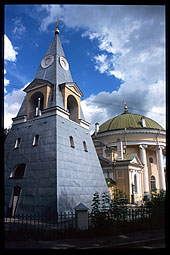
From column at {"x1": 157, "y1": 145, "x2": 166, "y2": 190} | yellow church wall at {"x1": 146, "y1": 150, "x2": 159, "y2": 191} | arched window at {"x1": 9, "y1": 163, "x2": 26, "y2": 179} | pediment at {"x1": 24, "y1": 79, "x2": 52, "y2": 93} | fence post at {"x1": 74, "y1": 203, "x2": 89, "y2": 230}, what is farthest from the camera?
yellow church wall at {"x1": 146, "y1": 150, "x2": 159, "y2": 191}

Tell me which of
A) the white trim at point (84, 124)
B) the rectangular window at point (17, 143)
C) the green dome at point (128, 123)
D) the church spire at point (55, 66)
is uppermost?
the church spire at point (55, 66)

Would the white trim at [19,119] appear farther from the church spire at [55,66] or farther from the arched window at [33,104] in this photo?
the church spire at [55,66]

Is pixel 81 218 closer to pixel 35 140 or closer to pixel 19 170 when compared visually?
pixel 35 140

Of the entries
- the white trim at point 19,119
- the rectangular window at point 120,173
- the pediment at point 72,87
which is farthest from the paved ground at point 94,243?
the rectangular window at point 120,173

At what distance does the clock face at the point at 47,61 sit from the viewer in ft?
51.3

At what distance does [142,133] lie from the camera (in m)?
30.9

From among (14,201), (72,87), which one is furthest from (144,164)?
(14,201)

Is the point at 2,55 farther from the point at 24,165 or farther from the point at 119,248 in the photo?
the point at 24,165

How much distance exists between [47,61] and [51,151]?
858 cm

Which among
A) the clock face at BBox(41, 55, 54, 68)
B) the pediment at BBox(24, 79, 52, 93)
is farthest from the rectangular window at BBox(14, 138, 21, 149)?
the clock face at BBox(41, 55, 54, 68)

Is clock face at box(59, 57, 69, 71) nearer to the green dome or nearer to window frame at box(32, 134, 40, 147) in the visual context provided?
window frame at box(32, 134, 40, 147)

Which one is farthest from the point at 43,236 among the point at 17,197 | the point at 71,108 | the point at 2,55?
the point at 71,108

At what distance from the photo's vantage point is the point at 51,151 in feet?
37.2

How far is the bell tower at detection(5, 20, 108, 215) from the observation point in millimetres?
10638
